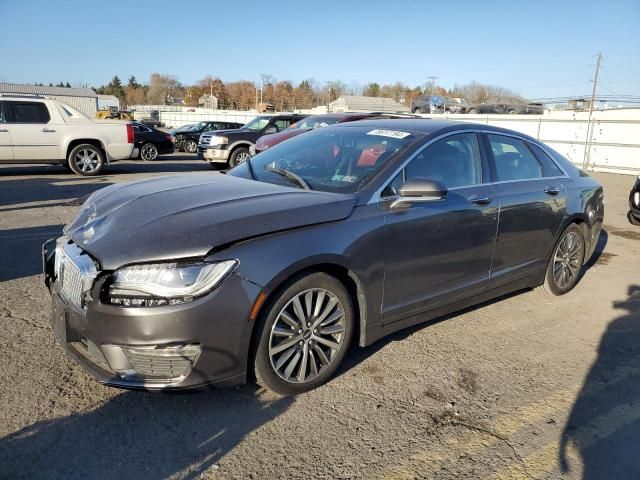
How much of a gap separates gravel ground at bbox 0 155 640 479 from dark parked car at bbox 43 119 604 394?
27 cm

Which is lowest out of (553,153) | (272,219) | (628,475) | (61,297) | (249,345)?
(628,475)

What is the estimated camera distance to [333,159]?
391 cm

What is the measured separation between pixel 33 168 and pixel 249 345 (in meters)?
13.9

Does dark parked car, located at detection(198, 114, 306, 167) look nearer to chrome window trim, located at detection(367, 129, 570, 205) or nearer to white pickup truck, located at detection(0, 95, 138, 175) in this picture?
white pickup truck, located at detection(0, 95, 138, 175)

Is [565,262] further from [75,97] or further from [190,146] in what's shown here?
[75,97]

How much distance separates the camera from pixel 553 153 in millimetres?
5148

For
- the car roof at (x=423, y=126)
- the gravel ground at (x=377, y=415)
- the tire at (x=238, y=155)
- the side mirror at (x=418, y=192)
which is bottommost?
the gravel ground at (x=377, y=415)

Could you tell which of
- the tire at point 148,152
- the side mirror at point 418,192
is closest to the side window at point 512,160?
the side mirror at point 418,192

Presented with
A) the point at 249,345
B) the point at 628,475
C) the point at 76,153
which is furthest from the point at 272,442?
the point at 76,153

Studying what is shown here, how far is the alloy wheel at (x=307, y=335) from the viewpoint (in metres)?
2.96

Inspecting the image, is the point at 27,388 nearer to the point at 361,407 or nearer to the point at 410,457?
the point at 361,407

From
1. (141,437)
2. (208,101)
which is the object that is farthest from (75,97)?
(141,437)

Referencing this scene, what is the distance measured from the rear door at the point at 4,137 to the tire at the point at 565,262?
11.4 meters

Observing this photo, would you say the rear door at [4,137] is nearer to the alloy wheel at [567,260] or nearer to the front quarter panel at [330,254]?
the front quarter panel at [330,254]
